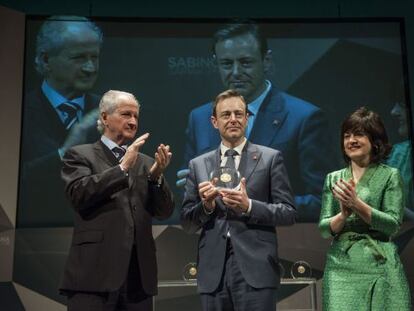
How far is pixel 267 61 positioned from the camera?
5035mm

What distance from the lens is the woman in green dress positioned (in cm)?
241

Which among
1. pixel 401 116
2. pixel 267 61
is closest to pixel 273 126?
pixel 267 61

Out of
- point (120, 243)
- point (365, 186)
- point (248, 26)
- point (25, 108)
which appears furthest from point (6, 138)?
point (365, 186)

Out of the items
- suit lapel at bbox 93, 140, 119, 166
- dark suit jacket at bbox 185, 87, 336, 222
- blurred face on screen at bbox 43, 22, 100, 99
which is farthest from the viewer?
blurred face on screen at bbox 43, 22, 100, 99

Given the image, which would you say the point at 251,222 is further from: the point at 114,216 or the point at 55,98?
the point at 55,98

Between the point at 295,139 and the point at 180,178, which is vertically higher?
the point at 295,139

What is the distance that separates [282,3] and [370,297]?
365 cm

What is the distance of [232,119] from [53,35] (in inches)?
113

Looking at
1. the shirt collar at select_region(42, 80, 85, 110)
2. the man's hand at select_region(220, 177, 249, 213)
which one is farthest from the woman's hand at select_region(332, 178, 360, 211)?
the shirt collar at select_region(42, 80, 85, 110)

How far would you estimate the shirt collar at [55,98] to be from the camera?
4887 millimetres

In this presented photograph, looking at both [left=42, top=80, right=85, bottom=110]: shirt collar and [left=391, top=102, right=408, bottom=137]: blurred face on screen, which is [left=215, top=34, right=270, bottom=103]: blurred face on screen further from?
[left=42, top=80, right=85, bottom=110]: shirt collar

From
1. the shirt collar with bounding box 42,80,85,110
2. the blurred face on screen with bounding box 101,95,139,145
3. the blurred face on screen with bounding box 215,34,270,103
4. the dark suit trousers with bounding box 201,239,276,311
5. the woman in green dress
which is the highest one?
the blurred face on screen with bounding box 215,34,270,103

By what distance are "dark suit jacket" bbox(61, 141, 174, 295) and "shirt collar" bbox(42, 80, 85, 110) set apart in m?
2.32

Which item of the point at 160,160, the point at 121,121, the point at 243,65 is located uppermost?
the point at 243,65
